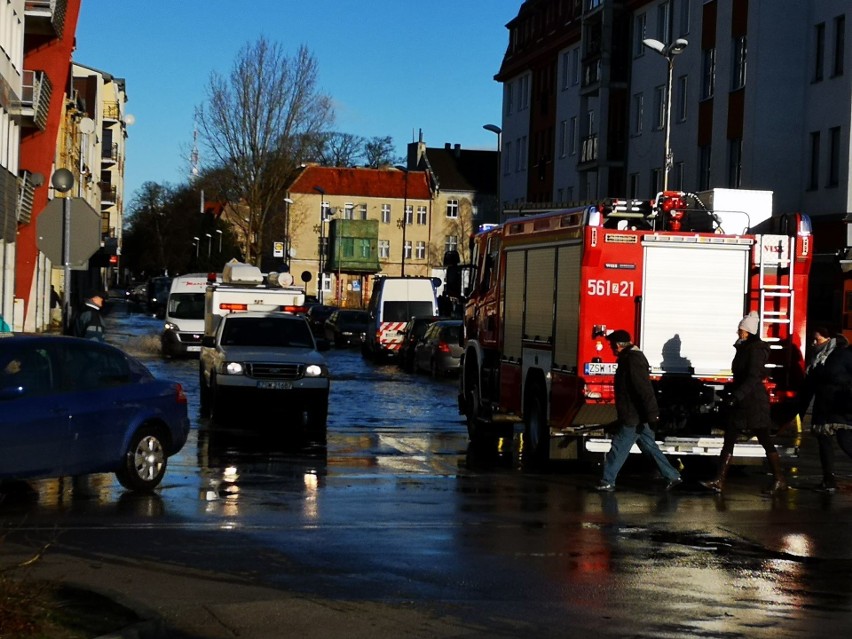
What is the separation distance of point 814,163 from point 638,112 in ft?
57.1

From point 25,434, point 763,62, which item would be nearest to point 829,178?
point 763,62

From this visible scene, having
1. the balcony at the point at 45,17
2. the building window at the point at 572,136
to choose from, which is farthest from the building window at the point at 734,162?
the building window at the point at 572,136

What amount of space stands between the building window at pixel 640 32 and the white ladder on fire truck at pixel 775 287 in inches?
1713

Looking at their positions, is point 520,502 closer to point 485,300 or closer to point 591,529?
point 591,529

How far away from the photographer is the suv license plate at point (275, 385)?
72.7ft

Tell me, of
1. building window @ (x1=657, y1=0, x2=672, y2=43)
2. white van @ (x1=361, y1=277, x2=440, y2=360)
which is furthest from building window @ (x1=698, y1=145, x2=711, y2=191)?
white van @ (x1=361, y1=277, x2=440, y2=360)

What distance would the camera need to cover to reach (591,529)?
1284 cm

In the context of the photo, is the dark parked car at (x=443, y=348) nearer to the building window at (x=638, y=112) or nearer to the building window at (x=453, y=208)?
the building window at (x=638, y=112)

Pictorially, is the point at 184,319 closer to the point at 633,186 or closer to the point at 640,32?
the point at 633,186

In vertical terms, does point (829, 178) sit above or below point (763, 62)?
below

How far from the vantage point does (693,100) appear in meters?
51.1

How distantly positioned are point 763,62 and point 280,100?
3653 centimetres

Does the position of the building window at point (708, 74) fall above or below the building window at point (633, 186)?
above

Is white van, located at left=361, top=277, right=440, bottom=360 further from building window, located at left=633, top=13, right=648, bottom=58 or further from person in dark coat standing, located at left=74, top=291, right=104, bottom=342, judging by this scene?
person in dark coat standing, located at left=74, top=291, right=104, bottom=342
